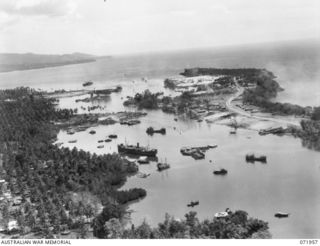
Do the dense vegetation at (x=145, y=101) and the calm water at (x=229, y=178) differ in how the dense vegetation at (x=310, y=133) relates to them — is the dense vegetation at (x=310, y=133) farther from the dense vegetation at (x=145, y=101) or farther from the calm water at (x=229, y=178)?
the dense vegetation at (x=145, y=101)

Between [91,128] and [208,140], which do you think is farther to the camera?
[91,128]

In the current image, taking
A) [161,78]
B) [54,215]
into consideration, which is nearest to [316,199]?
[54,215]

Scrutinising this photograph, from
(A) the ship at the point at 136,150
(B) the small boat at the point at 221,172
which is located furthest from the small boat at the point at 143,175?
(B) the small boat at the point at 221,172

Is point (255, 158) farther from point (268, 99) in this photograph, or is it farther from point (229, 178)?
point (268, 99)

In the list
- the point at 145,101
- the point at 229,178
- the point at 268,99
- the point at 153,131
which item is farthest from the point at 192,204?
the point at 145,101

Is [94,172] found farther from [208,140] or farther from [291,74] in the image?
[291,74]

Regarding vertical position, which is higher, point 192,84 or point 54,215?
point 192,84
